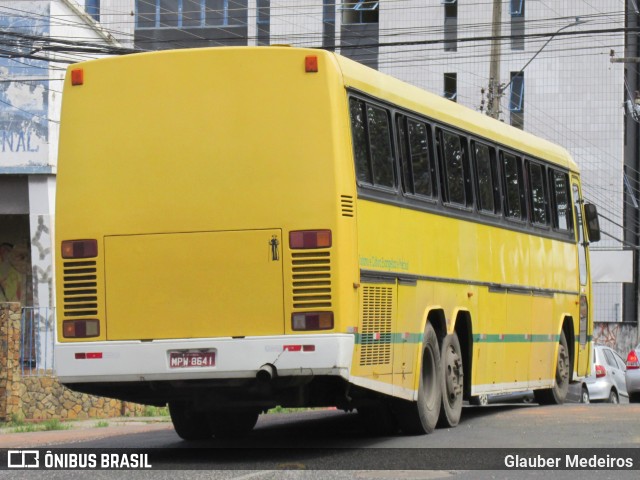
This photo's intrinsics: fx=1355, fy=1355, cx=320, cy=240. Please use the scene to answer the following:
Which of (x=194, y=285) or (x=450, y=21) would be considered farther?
(x=450, y=21)

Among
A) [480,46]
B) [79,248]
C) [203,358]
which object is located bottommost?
[203,358]

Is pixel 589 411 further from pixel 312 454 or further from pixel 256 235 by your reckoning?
pixel 256 235

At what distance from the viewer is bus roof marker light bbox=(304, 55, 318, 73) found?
11336 millimetres

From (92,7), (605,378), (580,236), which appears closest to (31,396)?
(580,236)

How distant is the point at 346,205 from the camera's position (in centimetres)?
1123

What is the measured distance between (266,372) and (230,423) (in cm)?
309

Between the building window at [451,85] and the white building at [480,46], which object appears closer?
the white building at [480,46]

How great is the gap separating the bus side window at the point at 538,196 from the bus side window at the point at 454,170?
285 cm

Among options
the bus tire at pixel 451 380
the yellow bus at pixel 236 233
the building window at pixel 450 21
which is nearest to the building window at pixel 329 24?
the building window at pixel 450 21

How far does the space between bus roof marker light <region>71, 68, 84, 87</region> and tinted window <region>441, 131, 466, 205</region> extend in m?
4.08

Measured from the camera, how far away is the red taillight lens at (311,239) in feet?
36.2

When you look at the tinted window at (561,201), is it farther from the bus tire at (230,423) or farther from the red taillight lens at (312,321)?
the red taillight lens at (312,321)

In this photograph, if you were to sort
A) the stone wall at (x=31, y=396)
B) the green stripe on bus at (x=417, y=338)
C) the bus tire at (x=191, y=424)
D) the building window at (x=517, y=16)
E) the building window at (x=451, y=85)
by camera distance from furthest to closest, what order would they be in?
the building window at (x=517, y=16)
the building window at (x=451, y=85)
the stone wall at (x=31, y=396)
the bus tire at (x=191, y=424)
the green stripe on bus at (x=417, y=338)

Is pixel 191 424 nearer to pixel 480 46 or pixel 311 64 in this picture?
pixel 311 64
